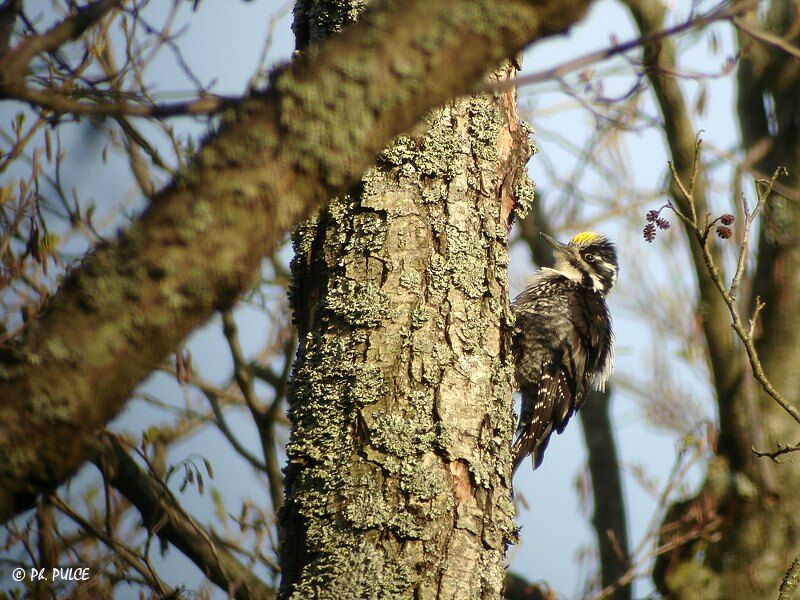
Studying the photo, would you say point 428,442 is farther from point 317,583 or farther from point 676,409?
point 676,409

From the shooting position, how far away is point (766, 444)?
16.5 ft

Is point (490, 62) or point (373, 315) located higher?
point (373, 315)

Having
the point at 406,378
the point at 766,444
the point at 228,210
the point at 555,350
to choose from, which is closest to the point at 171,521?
the point at 406,378

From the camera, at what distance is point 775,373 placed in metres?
5.26

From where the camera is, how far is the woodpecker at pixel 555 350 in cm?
474

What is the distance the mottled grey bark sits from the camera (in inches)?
92.1

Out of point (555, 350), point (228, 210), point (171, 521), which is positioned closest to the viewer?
point (228, 210)

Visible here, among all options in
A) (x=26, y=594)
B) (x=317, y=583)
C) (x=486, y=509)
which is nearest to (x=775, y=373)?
(x=486, y=509)

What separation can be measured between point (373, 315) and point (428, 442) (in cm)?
41

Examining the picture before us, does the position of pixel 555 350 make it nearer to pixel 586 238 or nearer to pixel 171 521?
pixel 586 238

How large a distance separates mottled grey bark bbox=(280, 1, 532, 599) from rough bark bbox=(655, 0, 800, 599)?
2.86 metres

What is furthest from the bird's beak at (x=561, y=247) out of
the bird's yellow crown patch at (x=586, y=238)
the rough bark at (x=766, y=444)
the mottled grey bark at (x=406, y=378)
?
the mottled grey bark at (x=406, y=378)

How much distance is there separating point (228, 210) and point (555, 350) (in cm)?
376

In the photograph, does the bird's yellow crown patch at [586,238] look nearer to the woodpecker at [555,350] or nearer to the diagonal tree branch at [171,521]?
the woodpecker at [555,350]
